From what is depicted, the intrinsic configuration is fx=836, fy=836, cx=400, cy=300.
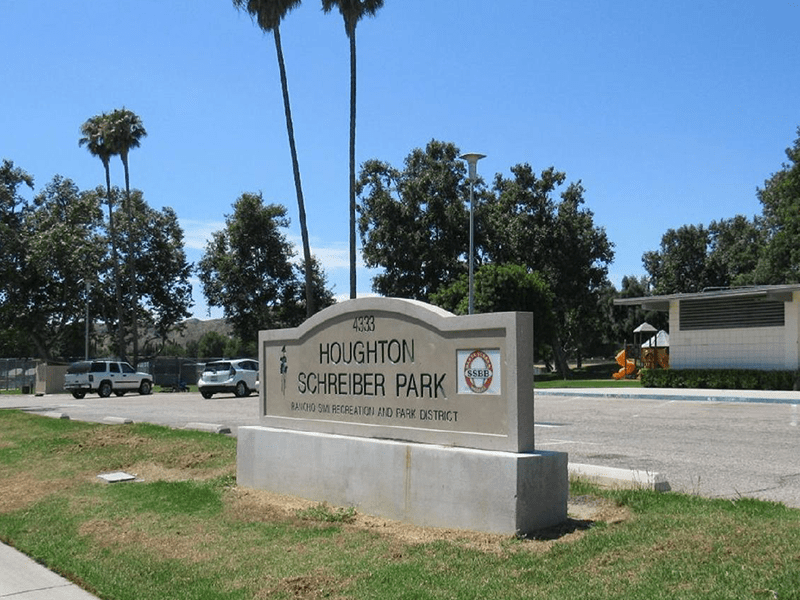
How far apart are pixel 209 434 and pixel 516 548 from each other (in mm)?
9426

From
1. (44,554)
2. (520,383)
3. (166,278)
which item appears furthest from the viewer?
(166,278)

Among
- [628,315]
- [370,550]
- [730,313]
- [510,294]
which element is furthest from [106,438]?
[628,315]

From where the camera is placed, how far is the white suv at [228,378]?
33906 millimetres

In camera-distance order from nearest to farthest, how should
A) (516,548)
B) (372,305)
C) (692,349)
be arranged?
(516,548), (372,305), (692,349)

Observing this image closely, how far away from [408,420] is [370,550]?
148 centimetres

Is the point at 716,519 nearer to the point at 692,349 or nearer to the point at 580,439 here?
the point at 580,439

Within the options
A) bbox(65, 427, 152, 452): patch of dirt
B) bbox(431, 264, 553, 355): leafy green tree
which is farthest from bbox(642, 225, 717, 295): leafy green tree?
bbox(65, 427, 152, 452): patch of dirt

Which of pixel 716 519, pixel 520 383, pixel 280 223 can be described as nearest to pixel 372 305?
pixel 520 383

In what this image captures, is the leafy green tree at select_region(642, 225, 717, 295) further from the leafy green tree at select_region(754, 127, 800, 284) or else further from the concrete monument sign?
the concrete monument sign

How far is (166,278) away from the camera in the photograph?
67188 millimetres

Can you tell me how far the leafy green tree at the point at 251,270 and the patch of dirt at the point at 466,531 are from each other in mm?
51830

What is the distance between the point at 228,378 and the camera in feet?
111

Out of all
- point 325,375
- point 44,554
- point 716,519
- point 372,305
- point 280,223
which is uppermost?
point 280,223

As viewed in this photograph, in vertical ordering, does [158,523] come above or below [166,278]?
below
